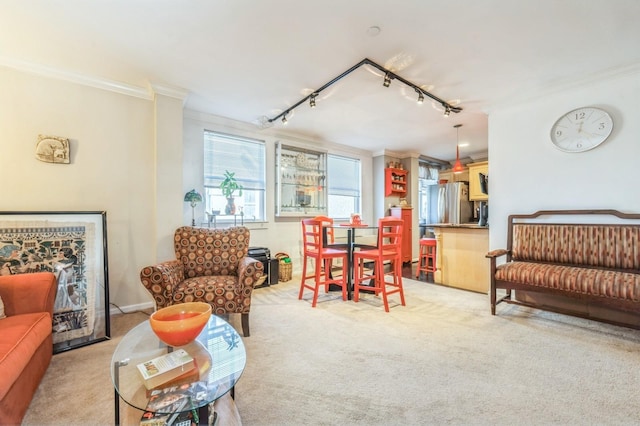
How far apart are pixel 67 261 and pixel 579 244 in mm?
4855

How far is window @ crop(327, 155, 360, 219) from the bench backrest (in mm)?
3048

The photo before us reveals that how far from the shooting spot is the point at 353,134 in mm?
4859

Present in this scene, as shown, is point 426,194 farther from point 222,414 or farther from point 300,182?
point 222,414

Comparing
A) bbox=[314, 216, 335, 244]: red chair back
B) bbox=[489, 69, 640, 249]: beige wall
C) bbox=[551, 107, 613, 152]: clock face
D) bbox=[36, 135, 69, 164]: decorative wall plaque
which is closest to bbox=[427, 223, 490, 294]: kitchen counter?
bbox=[489, 69, 640, 249]: beige wall

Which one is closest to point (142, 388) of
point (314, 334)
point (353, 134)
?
point (314, 334)

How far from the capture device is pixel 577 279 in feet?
7.84

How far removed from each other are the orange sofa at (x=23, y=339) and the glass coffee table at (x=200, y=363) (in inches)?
17.9

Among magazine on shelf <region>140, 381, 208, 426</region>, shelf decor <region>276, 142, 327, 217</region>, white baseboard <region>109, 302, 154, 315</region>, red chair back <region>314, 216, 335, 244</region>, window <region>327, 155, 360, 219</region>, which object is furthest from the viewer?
window <region>327, 155, 360, 219</region>

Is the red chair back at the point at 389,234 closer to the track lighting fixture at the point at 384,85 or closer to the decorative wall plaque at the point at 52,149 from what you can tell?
the track lighting fixture at the point at 384,85

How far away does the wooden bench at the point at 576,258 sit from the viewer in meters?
2.27

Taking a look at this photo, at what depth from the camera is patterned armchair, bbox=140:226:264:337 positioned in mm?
2213

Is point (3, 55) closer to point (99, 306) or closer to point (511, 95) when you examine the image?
point (99, 306)

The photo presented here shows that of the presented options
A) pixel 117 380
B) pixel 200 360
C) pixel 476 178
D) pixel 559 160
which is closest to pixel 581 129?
pixel 559 160

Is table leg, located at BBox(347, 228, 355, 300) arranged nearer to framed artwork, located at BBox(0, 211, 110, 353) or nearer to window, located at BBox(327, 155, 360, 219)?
window, located at BBox(327, 155, 360, 219)
